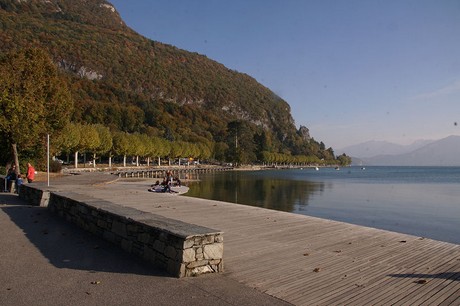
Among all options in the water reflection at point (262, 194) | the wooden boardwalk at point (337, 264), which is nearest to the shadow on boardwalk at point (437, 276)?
the wooden boardwalk at point (337, 264)

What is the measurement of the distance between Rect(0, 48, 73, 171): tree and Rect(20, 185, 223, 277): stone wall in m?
18.0

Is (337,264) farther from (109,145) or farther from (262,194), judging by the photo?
(109,145)

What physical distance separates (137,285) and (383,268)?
13.8 ft

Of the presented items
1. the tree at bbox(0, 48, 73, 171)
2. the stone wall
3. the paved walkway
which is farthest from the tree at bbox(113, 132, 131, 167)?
the stone wall

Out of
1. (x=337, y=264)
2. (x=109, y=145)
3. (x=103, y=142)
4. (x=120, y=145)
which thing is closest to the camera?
(x=337, y=264)

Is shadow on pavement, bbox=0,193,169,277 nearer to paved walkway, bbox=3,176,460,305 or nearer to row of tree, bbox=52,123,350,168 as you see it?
paved walkway, bbox=3,176,460,305

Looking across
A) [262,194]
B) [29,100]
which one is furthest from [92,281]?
[262,194]

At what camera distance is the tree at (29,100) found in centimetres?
2608

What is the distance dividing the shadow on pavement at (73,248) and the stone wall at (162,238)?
0.17 metres

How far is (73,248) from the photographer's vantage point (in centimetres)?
824

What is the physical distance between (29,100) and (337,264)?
2602 centimetres

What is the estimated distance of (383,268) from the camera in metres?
7.23

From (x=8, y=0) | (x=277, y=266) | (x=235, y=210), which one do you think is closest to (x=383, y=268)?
(x=277, y=266)

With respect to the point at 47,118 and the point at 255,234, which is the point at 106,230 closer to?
the point at 255,234
